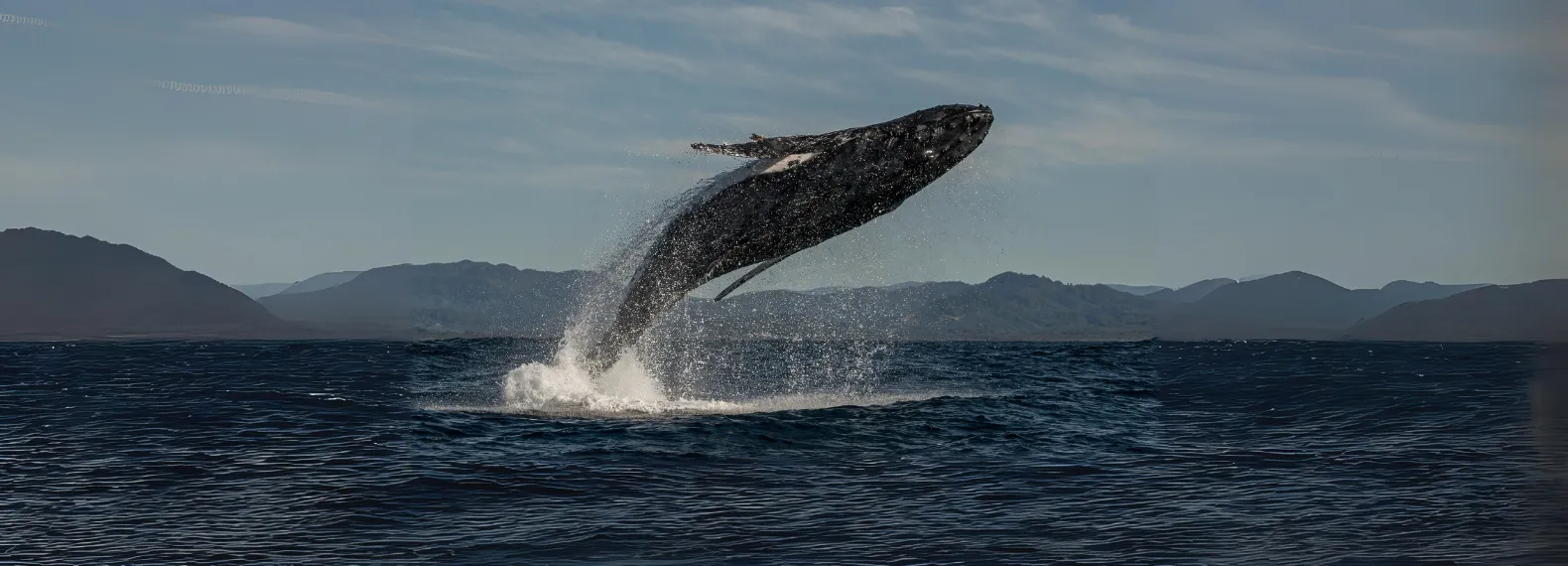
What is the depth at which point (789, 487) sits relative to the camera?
1451 centimetres

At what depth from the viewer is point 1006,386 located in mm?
38438

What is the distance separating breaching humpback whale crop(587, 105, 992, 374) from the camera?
16.6 m

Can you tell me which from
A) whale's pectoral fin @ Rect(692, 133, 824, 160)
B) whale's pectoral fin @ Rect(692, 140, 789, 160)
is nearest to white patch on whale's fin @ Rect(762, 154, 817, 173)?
whale's pectoral fin @ Rect(692, 133, 824, 160)

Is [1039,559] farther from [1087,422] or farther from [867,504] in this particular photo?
[1087,422]

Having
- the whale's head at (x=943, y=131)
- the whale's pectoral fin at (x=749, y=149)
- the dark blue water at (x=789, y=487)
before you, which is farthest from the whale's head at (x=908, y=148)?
the dark blue water at (x=789, y=487)

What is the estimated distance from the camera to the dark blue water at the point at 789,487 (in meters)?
11.3

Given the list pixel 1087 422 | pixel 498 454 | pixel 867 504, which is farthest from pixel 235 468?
pixel 1087 422

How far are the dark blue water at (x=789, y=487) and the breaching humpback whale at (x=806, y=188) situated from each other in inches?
124

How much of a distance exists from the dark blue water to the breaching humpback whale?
3.16 m

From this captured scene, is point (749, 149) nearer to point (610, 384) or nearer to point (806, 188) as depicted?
point (806, 188)

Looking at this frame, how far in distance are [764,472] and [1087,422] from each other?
10919 millimetres

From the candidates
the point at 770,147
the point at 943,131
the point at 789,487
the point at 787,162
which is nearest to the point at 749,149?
the point at 770,147

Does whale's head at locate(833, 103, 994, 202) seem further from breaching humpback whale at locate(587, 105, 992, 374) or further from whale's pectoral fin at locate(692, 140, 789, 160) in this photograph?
whale's pectoral fin at locate(692, 140, 789, 160)

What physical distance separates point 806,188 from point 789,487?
4959 millimetres
